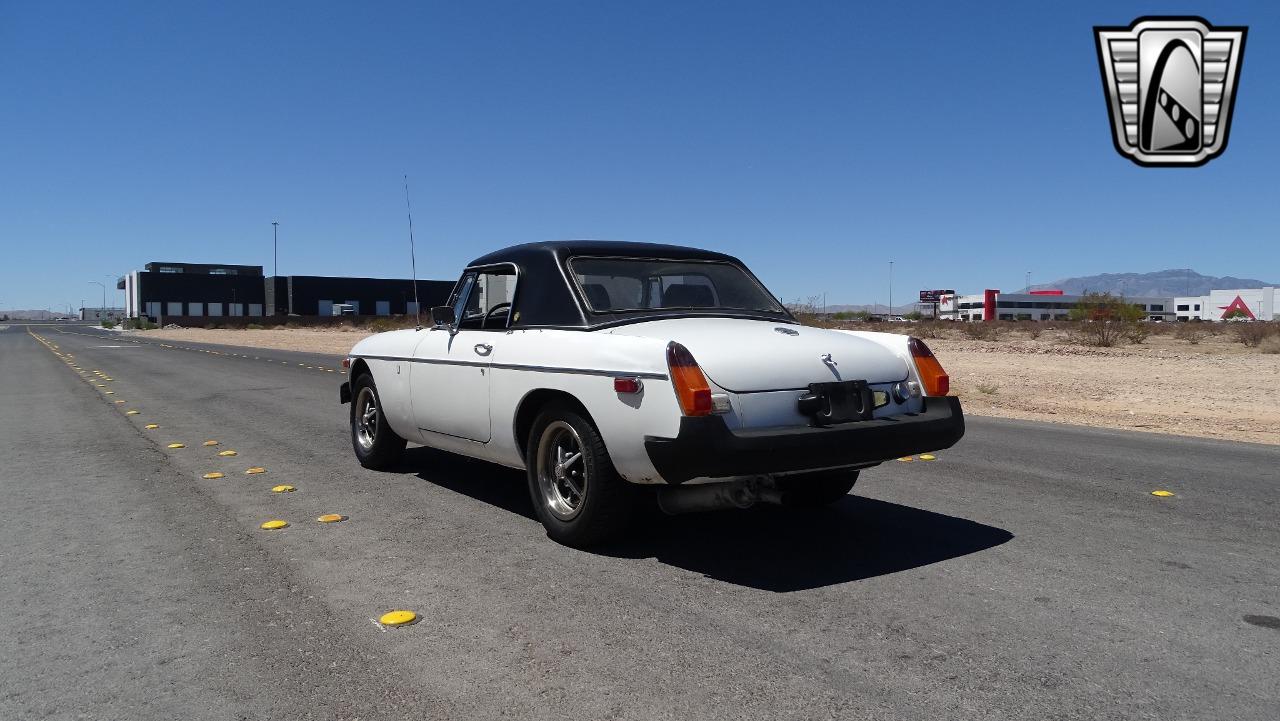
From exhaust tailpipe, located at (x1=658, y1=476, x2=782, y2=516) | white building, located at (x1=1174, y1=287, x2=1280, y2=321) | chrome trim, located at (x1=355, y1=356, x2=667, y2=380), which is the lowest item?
exhaust tailpipe, located at (x1=658, y1=476, x2=782, y2=516)

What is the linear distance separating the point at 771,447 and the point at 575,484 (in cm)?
122

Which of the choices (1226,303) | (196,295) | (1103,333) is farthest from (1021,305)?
(1103,333)

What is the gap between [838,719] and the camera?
272 centimetres

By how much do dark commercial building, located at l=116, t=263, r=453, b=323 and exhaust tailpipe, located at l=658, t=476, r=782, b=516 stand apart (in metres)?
98.4

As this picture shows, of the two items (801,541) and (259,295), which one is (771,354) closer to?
(801,541)

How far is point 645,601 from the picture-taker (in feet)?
12.6

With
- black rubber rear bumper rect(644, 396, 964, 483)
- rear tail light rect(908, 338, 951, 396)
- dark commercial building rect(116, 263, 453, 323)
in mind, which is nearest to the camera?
black rubber rear bumper rect(644, 396, 964, 483)

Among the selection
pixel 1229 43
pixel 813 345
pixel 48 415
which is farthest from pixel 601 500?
pixel 48 415

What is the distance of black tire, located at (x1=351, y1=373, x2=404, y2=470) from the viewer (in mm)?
6859

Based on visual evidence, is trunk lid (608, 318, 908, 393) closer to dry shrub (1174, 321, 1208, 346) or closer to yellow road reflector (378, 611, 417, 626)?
yellow road reflector (378, 611, 417, 626)

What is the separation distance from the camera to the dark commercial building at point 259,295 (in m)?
102

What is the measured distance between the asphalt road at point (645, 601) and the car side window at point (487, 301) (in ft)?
3.97

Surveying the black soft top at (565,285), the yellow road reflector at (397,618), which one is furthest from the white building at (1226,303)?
the yellow road reflector at (397,618)

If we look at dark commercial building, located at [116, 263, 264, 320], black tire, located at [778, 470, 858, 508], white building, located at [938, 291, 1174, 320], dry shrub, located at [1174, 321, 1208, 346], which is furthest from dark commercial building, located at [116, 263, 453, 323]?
black tire, located at [778, 470, 858, 508]
